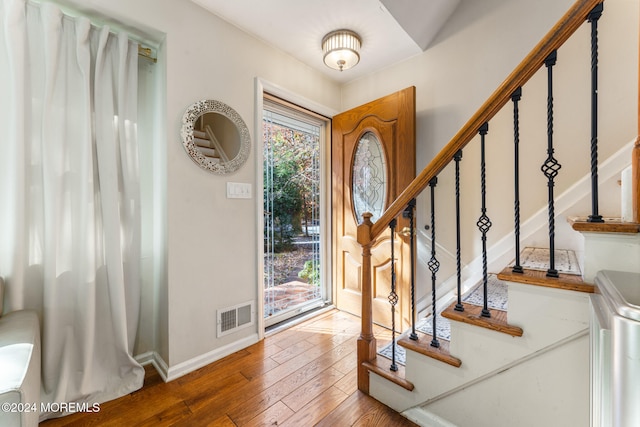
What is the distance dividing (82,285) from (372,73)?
2901 millimetres

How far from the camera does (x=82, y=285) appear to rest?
1498mm

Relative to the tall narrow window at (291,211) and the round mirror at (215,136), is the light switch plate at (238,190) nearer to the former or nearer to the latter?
the round mirror at (215,136)

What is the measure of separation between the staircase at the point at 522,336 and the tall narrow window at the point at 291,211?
1370mm

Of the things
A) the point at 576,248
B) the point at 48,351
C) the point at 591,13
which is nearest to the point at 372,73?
the point at 591,13

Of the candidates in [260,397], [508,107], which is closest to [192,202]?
[260,397]

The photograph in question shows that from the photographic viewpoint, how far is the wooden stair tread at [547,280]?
940mm

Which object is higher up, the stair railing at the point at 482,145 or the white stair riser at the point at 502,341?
the stair railing at the point at 482,145

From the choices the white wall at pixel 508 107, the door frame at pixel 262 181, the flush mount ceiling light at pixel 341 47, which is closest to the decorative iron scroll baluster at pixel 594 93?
the white wall at pixel 508 107

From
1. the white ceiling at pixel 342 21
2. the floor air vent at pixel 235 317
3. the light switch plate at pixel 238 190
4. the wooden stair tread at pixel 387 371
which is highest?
the white ceiling at pixel 342 21

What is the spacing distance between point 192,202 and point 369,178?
5.23 feet

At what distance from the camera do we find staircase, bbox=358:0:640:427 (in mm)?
922

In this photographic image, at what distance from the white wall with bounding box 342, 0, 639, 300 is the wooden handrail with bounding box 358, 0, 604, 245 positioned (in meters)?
1.01

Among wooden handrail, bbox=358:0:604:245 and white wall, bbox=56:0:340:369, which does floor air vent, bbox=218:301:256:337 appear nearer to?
white wall, bbox=56:0:340:369

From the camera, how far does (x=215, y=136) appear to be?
1.92 metres
